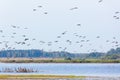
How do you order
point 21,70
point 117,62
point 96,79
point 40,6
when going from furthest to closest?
point 117,62 < point 21,70 < point 96,79 < point 40,6

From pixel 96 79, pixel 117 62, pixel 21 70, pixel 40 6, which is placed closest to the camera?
pixel 40 6

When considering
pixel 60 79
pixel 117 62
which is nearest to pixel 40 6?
pixel 60 79

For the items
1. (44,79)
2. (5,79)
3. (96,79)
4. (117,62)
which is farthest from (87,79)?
(117,62)

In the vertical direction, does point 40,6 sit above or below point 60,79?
above

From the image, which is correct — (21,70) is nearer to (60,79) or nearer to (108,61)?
(60,79)

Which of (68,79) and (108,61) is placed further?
(108,61)

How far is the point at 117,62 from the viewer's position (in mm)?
190625

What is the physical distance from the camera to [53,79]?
73.9 metres

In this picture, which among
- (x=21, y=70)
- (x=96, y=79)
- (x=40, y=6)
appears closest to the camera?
(x=40, y=6)

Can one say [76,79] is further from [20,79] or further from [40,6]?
[40,6]

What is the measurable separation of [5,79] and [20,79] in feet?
6.96

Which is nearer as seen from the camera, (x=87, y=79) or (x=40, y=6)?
(x=40, y=6)

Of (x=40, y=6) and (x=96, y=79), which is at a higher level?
(x=40, y=6)

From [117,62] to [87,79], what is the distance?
389 feet
